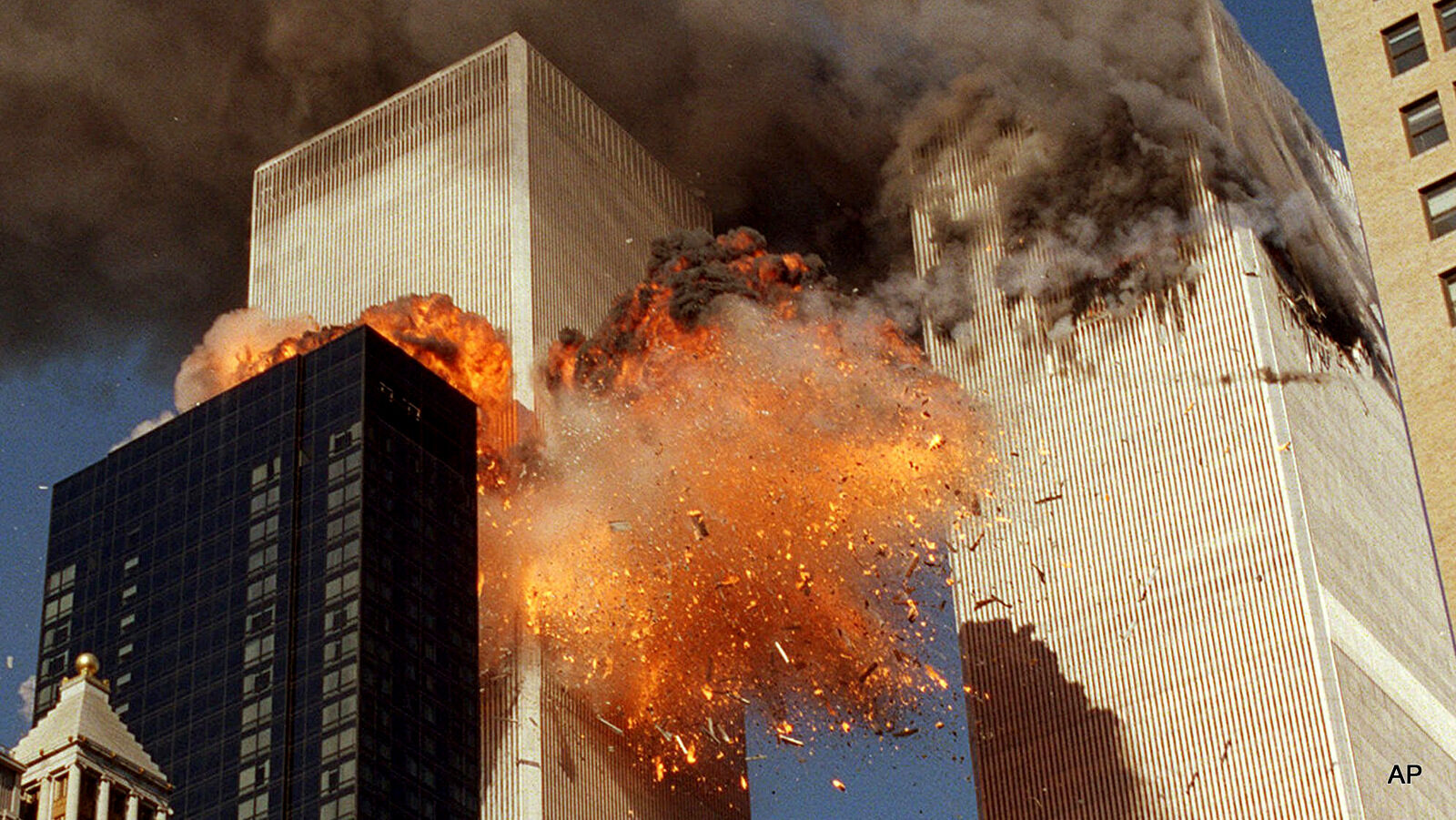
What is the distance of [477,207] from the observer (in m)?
170

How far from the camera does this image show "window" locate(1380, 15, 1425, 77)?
69062mm

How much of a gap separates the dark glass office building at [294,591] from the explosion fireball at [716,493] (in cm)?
721

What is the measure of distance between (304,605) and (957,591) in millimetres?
41421

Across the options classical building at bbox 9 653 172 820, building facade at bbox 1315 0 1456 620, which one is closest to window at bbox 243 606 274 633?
classical building at bbox 9 653 172 820

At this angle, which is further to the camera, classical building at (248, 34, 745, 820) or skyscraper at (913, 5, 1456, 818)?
classical building at (248, 34, 745, 820)

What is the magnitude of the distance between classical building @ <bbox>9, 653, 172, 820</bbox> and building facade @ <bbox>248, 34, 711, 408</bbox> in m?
82.1

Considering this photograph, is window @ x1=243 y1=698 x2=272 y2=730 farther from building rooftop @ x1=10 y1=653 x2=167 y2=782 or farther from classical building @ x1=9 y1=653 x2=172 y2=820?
classical building @ x1=9 y1=653 x2=172 y2=820

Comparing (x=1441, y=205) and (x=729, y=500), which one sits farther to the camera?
(x=729, y=500)

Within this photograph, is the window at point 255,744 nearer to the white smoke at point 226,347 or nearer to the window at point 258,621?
the window at point 258,621

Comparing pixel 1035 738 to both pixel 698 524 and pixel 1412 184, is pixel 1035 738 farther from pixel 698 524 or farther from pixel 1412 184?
pixel 1412 184

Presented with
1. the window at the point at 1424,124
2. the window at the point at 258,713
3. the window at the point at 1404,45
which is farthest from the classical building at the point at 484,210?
the window at the point at 1424,124

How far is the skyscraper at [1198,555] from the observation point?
484 ft

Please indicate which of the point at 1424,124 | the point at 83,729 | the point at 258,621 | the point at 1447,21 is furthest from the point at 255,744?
the point at 1447,21

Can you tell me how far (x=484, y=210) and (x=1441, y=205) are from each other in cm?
10741
